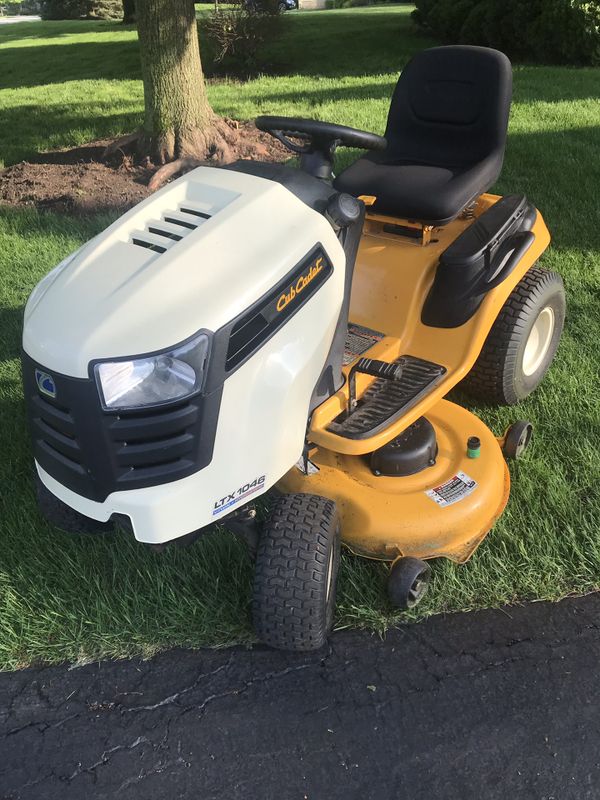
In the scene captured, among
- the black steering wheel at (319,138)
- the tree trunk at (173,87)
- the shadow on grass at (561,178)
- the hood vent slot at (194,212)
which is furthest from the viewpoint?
the tree trunk at (173,87)

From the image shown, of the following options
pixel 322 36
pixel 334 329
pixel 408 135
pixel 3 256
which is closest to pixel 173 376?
pixel 334 329

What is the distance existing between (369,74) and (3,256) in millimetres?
5951

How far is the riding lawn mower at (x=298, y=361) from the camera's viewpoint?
1.44 metres

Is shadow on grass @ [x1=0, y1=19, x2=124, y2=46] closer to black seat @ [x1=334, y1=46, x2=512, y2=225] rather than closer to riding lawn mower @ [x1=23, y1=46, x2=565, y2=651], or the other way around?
black seat @ [x1=334, y1=46, x2=512, y2=225]

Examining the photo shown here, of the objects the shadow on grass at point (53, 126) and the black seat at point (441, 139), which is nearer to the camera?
the black seat at point (441, 139)

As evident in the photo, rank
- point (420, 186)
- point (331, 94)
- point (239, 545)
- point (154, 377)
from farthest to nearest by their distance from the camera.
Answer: point (331, 94)
point (420, 186)
point (239, 545)
point (154, 377)

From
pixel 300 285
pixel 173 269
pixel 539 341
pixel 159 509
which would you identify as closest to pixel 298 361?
pixel 300 285

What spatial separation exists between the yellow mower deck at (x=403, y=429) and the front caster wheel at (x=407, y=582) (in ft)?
0.18

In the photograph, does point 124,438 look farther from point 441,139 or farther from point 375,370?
point 441,139

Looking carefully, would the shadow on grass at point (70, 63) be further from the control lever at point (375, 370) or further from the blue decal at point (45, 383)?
the blue decal at point (45, 383)

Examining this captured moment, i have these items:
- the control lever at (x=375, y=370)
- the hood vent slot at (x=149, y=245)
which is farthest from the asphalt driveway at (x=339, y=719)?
the hood vent slot at (x=149, y=245)

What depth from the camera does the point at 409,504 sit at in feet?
6.45

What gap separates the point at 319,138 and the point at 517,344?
1039 mm

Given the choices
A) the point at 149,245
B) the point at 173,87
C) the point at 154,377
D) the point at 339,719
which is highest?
the point at 149,245
